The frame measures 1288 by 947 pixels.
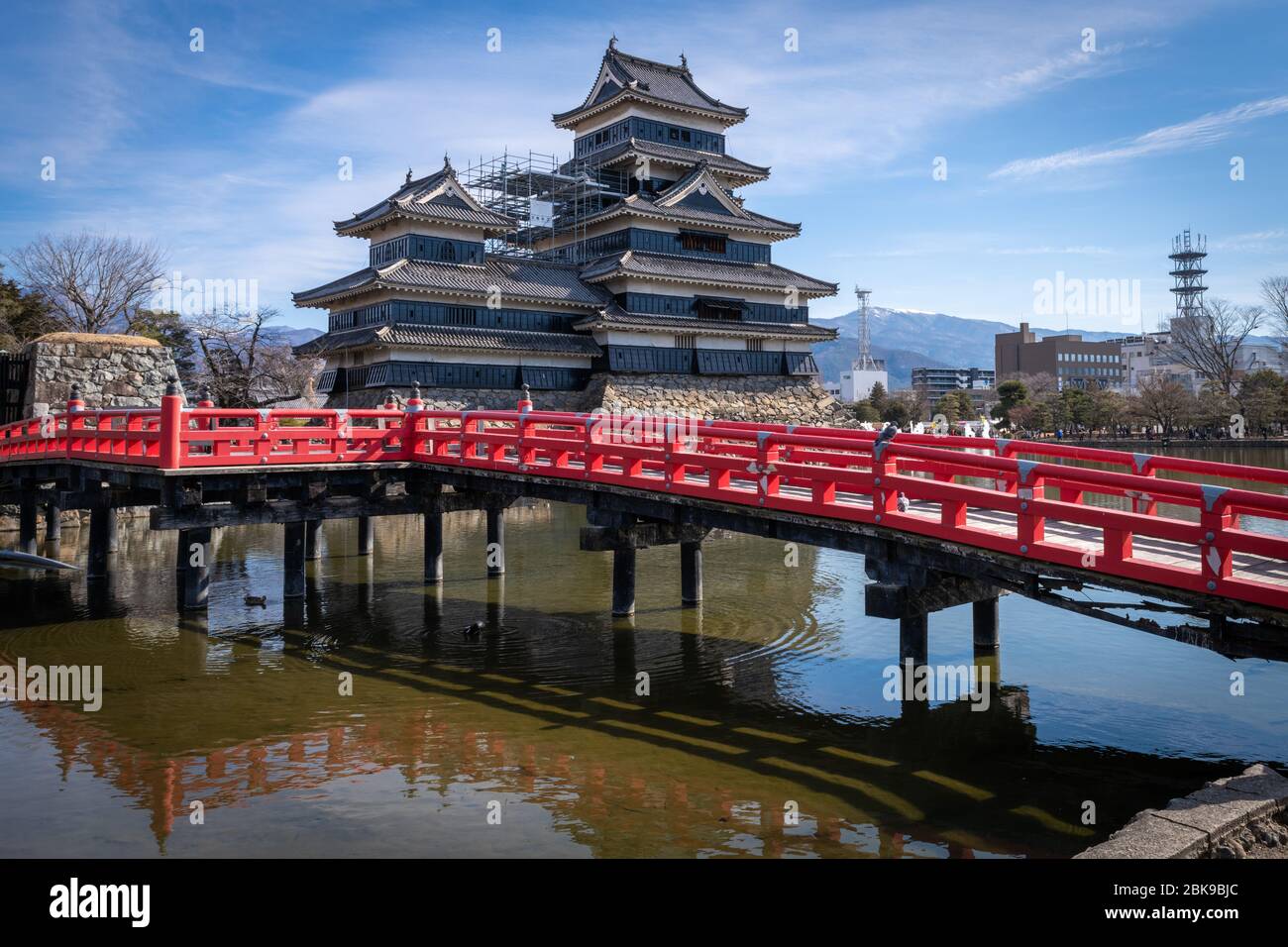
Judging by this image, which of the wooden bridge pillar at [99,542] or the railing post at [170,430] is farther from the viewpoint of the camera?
the wooden bridge pillar at [99,542]

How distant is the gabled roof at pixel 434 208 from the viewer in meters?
40.8

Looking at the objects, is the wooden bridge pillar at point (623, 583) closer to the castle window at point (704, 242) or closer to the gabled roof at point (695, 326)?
the gabled roof at point (695, 326)

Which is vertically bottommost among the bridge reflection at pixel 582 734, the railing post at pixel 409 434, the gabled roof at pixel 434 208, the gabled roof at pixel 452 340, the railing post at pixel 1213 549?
the bridge reflection at pixel 582 734

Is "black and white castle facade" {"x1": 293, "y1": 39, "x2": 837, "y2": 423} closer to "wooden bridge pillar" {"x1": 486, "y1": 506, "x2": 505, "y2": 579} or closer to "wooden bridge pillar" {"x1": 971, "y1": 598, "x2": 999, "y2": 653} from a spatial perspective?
"wooden bridge pillar" {"x1": 486, "y1": 506, "x2": 505, "y2": 579}

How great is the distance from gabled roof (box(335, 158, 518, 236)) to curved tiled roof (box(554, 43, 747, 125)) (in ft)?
39.0

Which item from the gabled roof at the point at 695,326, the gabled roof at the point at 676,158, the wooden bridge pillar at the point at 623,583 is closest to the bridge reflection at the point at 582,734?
the wooden bridge pillar at the point at 623,583

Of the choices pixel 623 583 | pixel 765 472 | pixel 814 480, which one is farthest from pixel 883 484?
pixel 623 583

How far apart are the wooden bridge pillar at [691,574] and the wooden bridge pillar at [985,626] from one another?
226 inches

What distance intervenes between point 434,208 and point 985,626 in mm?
33044

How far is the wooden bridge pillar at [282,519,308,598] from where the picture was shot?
63.3ft
